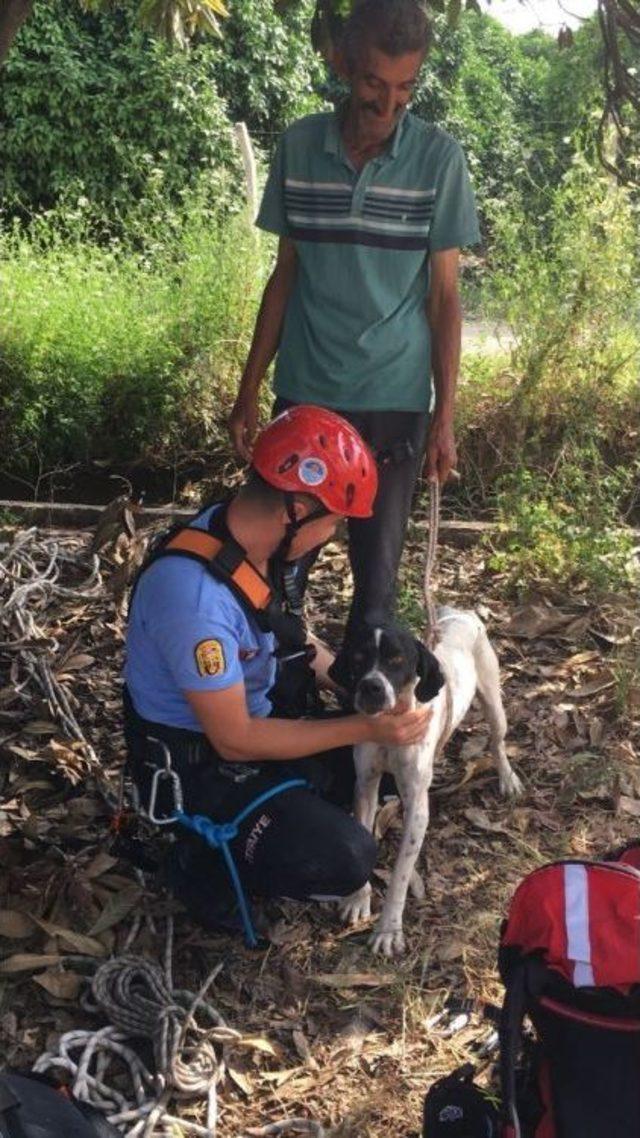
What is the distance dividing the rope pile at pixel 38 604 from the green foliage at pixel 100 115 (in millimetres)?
9483

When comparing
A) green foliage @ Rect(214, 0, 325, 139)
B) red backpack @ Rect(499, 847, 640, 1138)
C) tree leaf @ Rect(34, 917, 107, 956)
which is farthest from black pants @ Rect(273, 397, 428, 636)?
green foliage @ Rect(214, 0, 325, 139)

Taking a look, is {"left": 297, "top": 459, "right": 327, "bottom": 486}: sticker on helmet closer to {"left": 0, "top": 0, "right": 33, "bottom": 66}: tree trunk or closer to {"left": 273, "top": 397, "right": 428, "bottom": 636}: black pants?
{"left": 273, "top": 397, "right": 428, "bottom": 636}: black pants

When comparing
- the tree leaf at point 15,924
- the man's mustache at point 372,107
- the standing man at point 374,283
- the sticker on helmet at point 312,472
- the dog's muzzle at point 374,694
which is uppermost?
the man's mustache at point 372,107

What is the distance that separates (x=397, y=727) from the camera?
12.0 feet

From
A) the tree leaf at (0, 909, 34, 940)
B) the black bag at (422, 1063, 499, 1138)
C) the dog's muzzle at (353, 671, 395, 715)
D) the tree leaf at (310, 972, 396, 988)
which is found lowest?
the tree leaf at (310, 972, 396, 988)

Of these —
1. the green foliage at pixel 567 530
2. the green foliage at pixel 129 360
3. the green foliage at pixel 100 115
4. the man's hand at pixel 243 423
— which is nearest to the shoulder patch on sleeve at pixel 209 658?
the man's hand at pixel 243 423

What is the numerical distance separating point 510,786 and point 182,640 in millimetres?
1820

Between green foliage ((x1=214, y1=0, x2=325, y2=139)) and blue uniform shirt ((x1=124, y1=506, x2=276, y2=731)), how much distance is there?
14.2 meters

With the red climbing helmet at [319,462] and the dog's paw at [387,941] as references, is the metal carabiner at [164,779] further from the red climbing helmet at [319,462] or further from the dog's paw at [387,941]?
the red climbing helmet at [319,462]

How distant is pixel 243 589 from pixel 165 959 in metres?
1.16

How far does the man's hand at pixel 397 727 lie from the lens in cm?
365

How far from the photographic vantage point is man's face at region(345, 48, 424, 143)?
3.79 metres

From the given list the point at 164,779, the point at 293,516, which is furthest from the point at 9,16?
the point at 164,779

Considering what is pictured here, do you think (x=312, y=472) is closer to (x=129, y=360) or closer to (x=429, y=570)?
(x=429, y=570)
